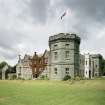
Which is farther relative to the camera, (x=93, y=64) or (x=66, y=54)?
(x=93, y=64)

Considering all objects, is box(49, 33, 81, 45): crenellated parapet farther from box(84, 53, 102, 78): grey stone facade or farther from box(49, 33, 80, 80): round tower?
box(84, 53, 102, 78): grey stone facade

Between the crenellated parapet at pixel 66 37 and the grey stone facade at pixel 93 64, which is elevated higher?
the crenellated parapet at pixel 66 37

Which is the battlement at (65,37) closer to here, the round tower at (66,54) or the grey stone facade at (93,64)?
the round tower at (66,54)

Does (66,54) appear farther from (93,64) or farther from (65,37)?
(93,64)

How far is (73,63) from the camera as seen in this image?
174ft

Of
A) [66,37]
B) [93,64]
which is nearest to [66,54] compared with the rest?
[66,37]

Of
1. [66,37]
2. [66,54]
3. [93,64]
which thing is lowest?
[93,64]

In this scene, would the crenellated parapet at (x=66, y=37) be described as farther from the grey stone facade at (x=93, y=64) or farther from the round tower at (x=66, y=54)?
the grey stone facade at (x=93, y=64)

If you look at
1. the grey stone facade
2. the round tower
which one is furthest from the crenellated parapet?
the grey stone facade

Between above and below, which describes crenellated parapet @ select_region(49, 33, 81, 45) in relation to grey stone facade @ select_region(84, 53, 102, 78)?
above

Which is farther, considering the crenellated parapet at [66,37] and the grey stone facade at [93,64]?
the grey stone facade at [93,64]

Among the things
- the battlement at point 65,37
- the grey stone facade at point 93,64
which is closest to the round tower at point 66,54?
the battlement at point 65,37

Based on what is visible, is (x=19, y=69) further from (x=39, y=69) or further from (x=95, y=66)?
(x=95, y=66)

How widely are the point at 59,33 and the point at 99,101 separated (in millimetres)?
33922
